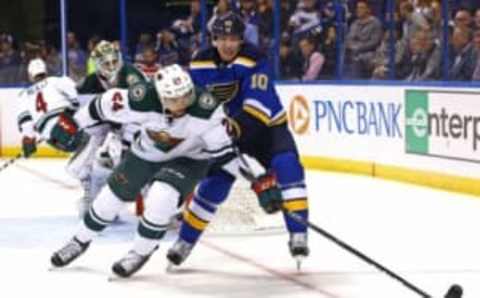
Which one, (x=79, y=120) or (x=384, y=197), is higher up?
(x=79, y=120)

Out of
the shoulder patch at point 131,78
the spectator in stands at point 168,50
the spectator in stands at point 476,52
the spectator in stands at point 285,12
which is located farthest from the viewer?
the spectator in stands at point 168,50

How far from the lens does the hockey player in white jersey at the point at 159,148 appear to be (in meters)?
4.51

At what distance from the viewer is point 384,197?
7730 millimetres

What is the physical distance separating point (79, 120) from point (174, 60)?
6734mm

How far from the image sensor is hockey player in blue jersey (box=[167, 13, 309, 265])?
4902 millimetres

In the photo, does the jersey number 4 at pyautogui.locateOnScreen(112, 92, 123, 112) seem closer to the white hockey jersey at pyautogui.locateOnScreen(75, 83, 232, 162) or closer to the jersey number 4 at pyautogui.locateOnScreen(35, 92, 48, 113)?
the white hockey jersey at pyautogui.locateOnScreen(75, 83, 232, 162)

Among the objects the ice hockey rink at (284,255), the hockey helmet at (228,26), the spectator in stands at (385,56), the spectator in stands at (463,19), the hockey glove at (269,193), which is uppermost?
the hockey helmet at (228,26)

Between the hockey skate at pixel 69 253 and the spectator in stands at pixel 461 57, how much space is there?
148 inches

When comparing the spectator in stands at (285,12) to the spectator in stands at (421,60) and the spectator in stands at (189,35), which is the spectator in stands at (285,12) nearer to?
the spectator in stands at (189,35)

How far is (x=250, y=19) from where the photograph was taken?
10727 mm

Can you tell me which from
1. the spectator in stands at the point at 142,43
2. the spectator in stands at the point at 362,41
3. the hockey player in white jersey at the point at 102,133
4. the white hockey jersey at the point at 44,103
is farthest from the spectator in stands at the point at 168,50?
the white hockey jersey at the point at 44,103

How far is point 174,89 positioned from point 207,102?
7.2 inches

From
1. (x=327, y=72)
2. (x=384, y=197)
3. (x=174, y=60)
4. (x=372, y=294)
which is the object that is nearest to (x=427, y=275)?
(x=372, y=294)

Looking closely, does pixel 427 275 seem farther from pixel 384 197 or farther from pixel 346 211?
pixel 384 197
